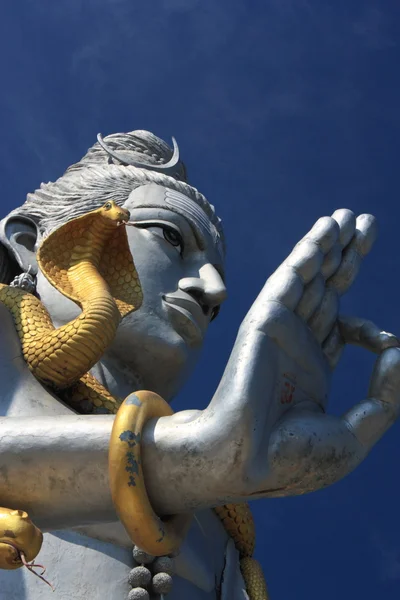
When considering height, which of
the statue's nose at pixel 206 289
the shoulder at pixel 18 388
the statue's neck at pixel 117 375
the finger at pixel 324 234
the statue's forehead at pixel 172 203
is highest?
the statue's forehead at pixel 172 203

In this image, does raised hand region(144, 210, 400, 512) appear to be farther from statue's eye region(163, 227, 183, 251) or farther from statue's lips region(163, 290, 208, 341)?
statue's eye region(163, 227, 183, 251)

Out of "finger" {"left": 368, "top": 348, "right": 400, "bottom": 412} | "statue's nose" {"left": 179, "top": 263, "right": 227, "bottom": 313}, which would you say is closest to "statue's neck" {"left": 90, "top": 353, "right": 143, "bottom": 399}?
"statue's nose" {"left": 179, "top": 263, "right": 227, "bottom": 313}

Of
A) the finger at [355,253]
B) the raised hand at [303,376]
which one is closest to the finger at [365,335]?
the raised hand at [303,376]

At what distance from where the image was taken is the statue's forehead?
5.51 metres

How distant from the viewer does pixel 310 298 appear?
141 inches

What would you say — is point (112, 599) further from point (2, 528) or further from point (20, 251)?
point (20, 251)

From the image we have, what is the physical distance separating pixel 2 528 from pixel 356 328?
1559mm

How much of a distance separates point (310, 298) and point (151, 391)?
39.0 inches

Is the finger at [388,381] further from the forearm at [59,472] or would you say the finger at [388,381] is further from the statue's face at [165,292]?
the statue's face at [165,292]

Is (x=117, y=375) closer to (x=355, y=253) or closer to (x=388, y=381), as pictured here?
(x=355, y=253)

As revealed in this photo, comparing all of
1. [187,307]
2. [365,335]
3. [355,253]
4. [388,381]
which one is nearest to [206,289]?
[187,307]

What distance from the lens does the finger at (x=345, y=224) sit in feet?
12.7

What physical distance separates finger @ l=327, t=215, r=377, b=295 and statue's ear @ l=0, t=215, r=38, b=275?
81.8 inches

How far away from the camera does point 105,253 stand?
16.0 ft
